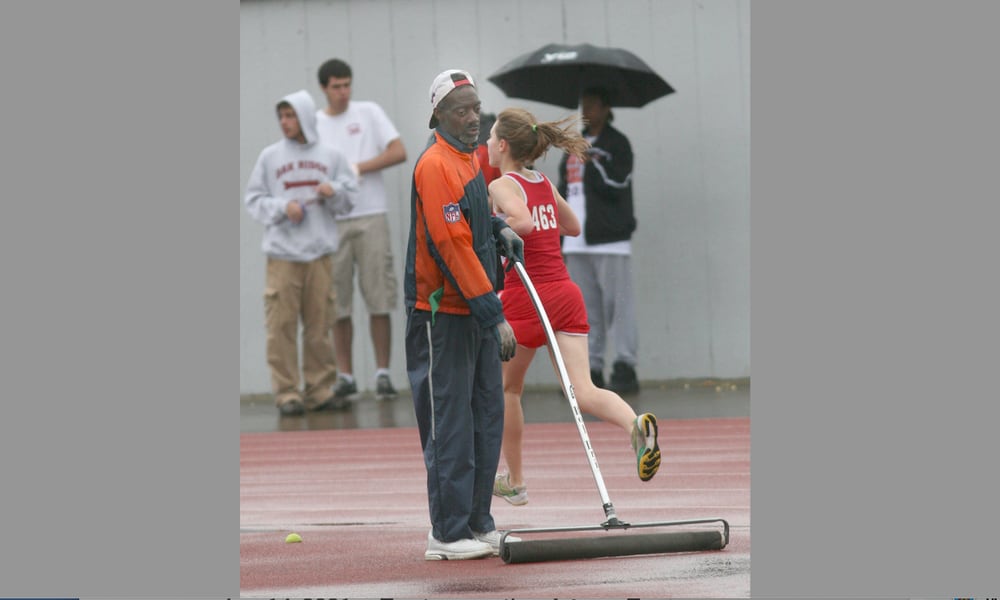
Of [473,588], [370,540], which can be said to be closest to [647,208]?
[370,540]

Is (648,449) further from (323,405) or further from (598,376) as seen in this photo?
(323,405)

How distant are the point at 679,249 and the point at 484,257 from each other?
8093mm

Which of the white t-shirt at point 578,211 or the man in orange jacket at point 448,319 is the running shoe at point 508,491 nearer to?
the man in orange jacket at point 448,319

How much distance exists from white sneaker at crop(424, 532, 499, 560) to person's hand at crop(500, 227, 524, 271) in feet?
3.70

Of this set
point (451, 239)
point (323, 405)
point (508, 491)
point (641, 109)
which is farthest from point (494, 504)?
point (641, 109)

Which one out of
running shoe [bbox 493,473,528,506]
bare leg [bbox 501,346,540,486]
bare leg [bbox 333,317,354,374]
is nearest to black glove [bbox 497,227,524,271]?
bare leg [bbox 501,346,540,486]

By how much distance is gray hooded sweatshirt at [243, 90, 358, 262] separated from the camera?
12.6 meters

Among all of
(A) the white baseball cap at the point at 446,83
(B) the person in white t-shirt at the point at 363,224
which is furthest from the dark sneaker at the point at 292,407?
(A) the white baseball cap at the point at 446,83

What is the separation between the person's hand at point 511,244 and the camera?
661cm

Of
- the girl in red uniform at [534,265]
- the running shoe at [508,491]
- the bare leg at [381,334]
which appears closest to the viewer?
the girl in red uniform at [534,265]

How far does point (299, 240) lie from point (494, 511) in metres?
5.24

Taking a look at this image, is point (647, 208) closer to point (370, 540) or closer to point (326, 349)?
point (326, 349)

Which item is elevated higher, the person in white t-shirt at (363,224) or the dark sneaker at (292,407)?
the person in white t-shirt at (363,224)

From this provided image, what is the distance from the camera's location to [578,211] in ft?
43.5
